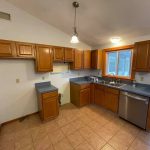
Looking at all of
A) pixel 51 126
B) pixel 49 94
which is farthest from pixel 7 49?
pixel 51 126

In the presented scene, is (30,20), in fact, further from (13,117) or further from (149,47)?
(149,47)

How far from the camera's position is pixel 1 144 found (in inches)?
73.1

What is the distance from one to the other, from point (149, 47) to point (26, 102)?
11.8 ft

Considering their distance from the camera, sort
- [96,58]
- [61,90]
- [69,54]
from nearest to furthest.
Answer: [69,54]
[61,90]
[96,58]

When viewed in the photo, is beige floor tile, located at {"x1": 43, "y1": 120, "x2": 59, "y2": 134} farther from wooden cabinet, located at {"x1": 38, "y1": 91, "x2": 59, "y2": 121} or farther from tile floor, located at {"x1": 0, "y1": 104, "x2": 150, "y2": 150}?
wooden cabinet, located at {"x1": 38, "y1": 91, "x2": 59, "y2": 121}

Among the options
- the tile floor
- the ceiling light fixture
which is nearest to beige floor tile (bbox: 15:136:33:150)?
the tile floor

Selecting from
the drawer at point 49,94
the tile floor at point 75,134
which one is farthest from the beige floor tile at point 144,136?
the drawer at point 49,94

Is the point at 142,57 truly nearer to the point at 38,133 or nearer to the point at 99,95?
the point at 99,95

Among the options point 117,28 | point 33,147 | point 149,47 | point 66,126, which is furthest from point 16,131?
point 149,47

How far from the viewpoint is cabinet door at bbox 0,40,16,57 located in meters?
2.07

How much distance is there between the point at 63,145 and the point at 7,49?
7.84 ft

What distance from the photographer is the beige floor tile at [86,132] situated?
81.7 inches

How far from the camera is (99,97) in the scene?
3.36 meters

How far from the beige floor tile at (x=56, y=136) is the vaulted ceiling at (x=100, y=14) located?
283 cm
